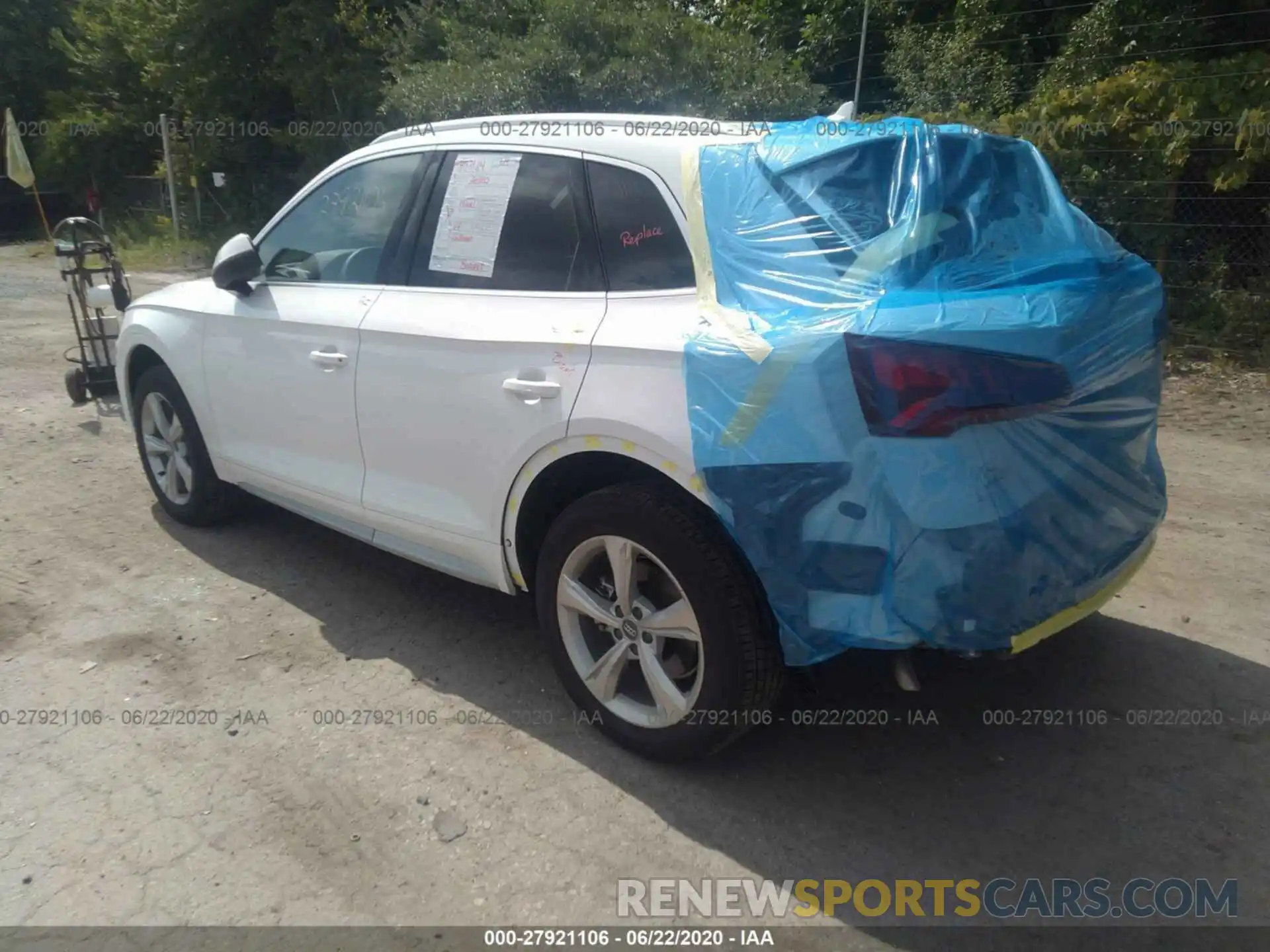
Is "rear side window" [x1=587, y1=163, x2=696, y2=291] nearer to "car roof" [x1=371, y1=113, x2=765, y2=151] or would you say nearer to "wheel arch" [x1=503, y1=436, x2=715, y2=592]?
"car roof" [x1=371, y1=113, x2=765, y2=151]

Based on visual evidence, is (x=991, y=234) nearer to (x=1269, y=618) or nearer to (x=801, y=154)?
(x=801, y=154)

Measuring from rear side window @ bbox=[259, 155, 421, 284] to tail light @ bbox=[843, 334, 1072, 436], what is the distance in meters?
2.15

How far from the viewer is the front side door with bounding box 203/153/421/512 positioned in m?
3.92

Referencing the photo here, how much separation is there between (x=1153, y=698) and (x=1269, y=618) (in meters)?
0.92

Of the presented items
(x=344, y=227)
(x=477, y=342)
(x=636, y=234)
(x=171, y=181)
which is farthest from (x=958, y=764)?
(x=171, y=181)

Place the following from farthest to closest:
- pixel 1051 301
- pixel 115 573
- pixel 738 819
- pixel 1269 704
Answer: pixel 115 573, pixel 1269 704, pixel 738 819, pixel 1051 301

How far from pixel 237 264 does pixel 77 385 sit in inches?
163

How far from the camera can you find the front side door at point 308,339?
3924mm

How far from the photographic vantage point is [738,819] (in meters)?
3.01

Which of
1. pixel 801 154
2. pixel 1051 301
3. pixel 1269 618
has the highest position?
pixel 801 154

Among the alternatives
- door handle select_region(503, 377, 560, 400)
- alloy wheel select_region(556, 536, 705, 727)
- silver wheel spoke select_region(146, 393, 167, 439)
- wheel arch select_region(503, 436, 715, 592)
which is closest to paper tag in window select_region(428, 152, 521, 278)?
door handle select_region(503, 377, 560, 400)

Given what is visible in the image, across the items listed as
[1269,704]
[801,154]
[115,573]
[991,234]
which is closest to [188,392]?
[115,573]

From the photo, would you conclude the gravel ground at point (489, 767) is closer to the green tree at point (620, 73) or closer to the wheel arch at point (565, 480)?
the wheel arch at point (565, 480)

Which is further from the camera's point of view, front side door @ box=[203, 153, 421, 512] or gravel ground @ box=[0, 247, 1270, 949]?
front side door @ box=[203, 153, 421, 512]
